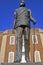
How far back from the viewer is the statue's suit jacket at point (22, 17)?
28.5 feet

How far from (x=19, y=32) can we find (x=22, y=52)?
2.88 feet

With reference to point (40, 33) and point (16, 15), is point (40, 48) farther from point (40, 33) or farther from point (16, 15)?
point (16, 15)

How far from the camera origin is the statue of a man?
329 inches

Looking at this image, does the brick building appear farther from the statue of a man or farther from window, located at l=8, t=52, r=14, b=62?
the statue of a man

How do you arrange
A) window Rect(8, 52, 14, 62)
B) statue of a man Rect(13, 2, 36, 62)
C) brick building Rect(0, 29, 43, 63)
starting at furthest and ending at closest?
1. brick building Rect(0, 29, 43, 63)
2. window Rect(8, 52, 14, 62)
3. statue of a man Rect(13, 2, 36, 62)

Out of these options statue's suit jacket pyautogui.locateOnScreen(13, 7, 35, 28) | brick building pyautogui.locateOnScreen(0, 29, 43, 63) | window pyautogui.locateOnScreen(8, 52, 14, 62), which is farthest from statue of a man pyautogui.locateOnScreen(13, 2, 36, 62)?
brick building pyautogui.locateOnScreen(0, 29, 43, 63)

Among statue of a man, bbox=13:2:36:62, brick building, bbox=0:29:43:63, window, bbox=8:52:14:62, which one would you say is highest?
brick building, bbox=0:29:43:63

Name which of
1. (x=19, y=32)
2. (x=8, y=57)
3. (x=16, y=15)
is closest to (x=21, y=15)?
(x=16, y=15)

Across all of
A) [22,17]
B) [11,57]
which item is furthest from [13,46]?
[22,17]

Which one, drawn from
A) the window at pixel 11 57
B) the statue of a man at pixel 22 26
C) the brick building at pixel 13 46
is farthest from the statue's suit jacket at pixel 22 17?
the brick building at pixel 13 46

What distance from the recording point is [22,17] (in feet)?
28.9

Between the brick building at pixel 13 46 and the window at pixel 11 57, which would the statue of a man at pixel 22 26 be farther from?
the brick building at pixel 13 46

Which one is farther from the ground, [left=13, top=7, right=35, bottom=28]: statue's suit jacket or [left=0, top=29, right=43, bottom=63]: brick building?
[left=0, top=29, right=43, bottom=63]: brick building

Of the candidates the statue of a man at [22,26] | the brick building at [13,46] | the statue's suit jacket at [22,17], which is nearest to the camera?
the statue of a man at [22,26]
